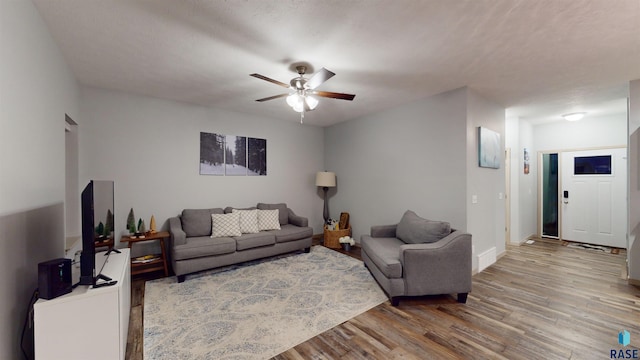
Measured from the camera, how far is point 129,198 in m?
3.67

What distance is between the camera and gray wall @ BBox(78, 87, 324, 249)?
11.4ft

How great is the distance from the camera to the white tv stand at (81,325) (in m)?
1.46

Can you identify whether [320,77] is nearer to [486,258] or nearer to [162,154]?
[162,154]

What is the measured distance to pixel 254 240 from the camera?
386cm

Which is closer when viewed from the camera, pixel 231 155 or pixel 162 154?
pixel 162 154

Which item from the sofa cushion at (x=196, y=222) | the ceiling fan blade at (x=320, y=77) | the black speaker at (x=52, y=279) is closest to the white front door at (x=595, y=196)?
the ceiling fan blade at (x=320, y=77)

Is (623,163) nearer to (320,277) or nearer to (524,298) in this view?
(524,298)

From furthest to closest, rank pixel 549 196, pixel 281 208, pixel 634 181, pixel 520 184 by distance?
1. pixel 549 196
2. pixel 520 184
3. pixel 281 208
4. pixel 634 181

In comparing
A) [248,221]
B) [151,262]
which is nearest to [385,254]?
[248,221]

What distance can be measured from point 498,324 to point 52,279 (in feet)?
11.3

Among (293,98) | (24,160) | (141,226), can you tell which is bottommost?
(141,226)

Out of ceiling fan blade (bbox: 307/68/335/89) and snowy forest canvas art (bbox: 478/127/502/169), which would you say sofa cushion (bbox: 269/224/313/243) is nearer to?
ceiling fan blade (bbox: 307/68/335/89)

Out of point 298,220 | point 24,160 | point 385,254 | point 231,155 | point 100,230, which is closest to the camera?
point 24,160

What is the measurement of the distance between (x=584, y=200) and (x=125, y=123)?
28.0 feet
